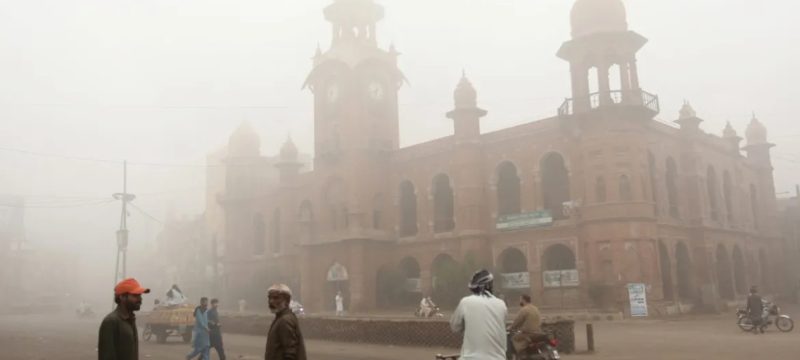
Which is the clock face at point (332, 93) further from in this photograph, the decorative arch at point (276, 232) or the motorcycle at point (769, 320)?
the motorcycle at point (769, 320)

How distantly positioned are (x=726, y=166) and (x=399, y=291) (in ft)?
65.9

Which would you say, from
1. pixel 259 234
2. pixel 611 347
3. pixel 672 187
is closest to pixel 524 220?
pixel 672 187

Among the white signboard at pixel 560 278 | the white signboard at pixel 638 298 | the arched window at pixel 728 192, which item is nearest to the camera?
the white signboard at pixel 638 298

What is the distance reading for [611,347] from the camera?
17.3 meters

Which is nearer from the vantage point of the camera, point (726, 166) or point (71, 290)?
point (726, 166)

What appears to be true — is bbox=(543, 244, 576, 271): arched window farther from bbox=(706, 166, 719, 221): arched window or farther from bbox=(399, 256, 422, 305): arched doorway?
bbox=(706, 166, 719, 221): arched window

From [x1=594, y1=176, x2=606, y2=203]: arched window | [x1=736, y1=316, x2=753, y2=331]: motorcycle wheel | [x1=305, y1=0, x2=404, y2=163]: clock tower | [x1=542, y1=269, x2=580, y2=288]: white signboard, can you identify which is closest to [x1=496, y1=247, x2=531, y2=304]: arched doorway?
[x1=542, y1=269, x2=580, y2=288]: white signboard

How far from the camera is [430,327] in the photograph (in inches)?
680

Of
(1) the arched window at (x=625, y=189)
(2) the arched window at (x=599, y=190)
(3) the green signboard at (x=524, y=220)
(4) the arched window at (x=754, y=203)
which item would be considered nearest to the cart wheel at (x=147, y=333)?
(3) the green signboard at (x=524, y=220)

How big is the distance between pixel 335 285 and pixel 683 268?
19309 millimetres

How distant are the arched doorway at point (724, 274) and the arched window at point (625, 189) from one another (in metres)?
10.00

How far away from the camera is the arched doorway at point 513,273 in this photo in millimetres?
34594

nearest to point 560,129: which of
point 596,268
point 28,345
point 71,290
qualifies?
point 596,268

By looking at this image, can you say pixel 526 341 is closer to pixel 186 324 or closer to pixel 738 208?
pixel 186 324
